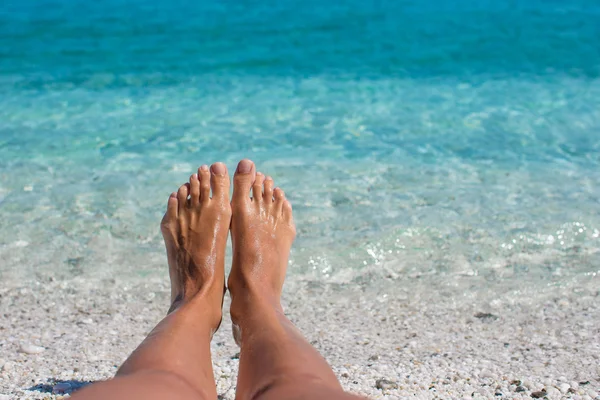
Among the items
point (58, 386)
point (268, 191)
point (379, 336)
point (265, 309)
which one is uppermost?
point (268, 191)

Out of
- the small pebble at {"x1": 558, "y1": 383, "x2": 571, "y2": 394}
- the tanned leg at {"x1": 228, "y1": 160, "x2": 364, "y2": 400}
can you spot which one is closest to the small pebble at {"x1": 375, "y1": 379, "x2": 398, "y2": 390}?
the tanned leg at {"x1": 228, "y1": 160, "x2": 364, "y2": 400}

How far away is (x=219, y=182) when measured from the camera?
281cm

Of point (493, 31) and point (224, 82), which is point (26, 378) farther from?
point (493, 31)

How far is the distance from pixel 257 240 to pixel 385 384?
2.80ft

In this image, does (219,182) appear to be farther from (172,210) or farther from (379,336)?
(379,336)

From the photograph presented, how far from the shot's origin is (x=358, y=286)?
10.1 ft

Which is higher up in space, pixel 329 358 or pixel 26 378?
pixel 26 378

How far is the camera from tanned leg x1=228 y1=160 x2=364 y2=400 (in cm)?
156

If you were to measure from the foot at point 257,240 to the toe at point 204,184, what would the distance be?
0.13 m

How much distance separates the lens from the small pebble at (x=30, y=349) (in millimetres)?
2371

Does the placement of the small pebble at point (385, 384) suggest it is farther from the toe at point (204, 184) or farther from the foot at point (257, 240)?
the toe at point (204, 184)

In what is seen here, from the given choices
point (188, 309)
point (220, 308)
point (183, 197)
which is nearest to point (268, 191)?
point (183, 197)

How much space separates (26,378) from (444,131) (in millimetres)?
4156

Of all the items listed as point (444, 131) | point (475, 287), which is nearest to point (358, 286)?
point (475, 287)
